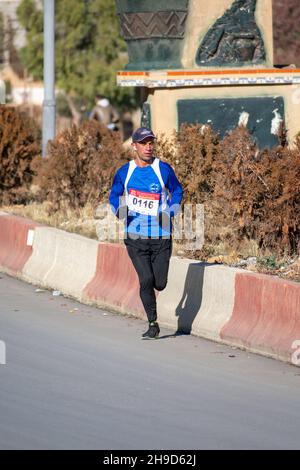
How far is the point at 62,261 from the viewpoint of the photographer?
13289 millimetres

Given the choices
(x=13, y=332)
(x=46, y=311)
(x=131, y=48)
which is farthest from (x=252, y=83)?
(x=13, y=332)

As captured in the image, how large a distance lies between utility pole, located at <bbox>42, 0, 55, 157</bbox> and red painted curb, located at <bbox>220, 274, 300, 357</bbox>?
6717 mm

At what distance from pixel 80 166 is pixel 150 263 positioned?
16.8 ft

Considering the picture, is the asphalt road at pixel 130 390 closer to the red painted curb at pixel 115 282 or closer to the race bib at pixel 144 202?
the red painted curb at pixel 115 282

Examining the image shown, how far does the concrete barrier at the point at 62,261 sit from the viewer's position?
41.8ft

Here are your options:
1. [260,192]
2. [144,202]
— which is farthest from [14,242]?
[144,202]

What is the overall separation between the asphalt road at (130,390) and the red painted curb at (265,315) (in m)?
0.14

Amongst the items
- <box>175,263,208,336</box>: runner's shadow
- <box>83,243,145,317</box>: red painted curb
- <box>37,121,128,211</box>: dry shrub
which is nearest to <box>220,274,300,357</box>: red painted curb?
<box>175,263,208,336</box>: runner's shadow

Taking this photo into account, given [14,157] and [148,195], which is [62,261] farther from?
[14,157]

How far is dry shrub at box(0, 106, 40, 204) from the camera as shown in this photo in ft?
54.8

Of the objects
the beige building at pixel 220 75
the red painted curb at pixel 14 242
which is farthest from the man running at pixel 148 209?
the beige building at pixel 220 75

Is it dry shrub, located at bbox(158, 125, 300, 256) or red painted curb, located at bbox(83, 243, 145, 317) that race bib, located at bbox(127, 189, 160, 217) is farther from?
dry shrub, located at bbox(158, 125, 300, 256)

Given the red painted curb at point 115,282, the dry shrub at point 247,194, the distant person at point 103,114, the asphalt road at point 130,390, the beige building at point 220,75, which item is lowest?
the asphalt road at point 130,390

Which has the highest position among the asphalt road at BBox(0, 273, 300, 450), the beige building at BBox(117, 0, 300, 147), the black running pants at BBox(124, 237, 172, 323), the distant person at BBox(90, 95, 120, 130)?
the beige building at BBox(117, 0, 300, 147)
